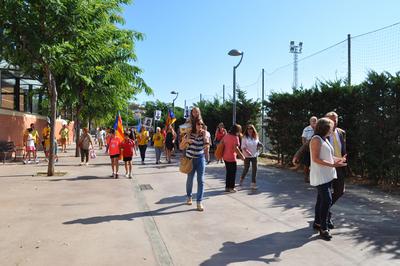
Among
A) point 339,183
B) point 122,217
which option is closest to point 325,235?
point 339,183

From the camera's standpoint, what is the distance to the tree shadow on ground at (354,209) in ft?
21.8

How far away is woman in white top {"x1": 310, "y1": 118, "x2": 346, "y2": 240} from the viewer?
21.6ft

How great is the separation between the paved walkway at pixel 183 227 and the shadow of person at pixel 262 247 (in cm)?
1

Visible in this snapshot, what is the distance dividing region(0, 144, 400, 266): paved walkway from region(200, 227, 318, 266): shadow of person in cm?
1

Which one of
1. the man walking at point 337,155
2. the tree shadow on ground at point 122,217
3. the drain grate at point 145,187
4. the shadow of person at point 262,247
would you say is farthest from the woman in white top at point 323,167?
the drain grate at point 145,187

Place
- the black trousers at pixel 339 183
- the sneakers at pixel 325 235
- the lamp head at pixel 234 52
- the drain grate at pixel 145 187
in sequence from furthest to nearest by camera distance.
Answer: the lamp head at pixel 234 52 < the drain grate at pixel 145 187 < the black trousers at pixel 339 183 < the sneakers at pixel 325 235

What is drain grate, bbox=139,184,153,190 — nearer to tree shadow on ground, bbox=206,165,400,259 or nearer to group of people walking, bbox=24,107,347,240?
group of people walking, bbox=24,107,347,240

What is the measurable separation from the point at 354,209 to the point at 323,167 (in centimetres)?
281

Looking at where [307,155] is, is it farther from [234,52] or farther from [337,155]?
[234,52]

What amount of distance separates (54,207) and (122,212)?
4.86 ft

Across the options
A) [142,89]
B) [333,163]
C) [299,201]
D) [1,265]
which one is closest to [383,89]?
[299,201]

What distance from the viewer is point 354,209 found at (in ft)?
29.5

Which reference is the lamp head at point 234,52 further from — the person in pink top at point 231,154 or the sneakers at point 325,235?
the sneakers at point 325,235

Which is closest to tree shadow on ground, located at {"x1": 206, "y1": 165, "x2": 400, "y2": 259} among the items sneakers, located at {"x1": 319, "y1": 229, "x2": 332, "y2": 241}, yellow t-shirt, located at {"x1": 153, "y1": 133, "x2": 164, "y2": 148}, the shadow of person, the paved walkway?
the paved walkway
